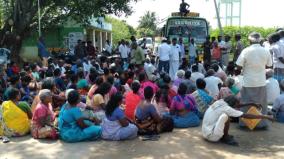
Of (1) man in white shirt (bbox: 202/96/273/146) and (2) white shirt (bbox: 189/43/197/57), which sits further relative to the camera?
(2) white shirt (bbox: 189/43/197/57)

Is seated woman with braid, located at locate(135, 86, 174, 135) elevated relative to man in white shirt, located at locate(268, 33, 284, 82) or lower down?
lower down

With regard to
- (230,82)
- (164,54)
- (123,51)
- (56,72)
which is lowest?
(230,82)

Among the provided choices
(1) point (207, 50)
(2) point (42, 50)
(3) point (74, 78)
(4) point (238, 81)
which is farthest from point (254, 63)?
(2) point (42, 50)

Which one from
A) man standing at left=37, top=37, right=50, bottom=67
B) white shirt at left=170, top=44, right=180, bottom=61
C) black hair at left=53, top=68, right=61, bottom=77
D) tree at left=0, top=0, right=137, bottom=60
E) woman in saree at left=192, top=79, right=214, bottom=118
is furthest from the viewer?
tree at left=0, top=0, right=137, bottom=60

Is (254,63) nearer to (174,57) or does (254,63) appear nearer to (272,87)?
(272,87)

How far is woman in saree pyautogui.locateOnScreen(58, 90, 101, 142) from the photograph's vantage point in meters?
6.93

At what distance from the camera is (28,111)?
24.9 ft

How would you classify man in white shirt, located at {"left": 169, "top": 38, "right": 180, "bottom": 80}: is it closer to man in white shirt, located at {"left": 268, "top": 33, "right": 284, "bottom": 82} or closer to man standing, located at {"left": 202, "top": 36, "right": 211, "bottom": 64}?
man standing, located at {"left": 202, "top": 36, "right": 211, "bottom": 64}

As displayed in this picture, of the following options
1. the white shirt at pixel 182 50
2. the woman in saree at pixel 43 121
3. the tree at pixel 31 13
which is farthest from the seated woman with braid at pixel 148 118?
the tree at pixel 31 13

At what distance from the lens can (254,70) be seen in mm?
7324

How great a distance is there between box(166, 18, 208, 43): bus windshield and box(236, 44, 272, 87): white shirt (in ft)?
32.8

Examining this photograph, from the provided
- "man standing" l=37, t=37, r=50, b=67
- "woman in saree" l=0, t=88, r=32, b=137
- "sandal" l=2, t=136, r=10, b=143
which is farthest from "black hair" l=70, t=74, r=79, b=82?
"man standing" l=37, t=37, r=50, b=67

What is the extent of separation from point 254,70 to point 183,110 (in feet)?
5.03

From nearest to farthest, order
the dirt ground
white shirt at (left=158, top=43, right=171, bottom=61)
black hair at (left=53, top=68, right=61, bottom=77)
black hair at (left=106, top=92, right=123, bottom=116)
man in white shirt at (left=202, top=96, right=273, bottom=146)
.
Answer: the dirt ground
man in white shirt at (left=202, top=96, right=273, bottom=146)
black hair at (left=106, top=92, right=123, bottom=116)
black hair at (left=53, top=68, right=61, bottom=77)
white shirt at (left=158, top=43, right=171, bottom=61)
